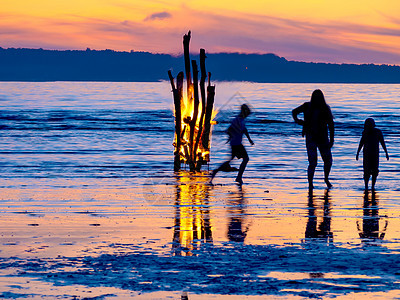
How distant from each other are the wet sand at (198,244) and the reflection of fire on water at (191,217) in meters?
0.02

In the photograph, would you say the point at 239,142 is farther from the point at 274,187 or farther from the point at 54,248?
the point at 54,248

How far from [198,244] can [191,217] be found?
2.21 m

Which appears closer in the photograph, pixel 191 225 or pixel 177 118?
pixel 191 225

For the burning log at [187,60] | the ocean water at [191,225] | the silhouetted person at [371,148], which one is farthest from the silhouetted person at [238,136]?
the burning log at [187,60]

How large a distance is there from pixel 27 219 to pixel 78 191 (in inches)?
152

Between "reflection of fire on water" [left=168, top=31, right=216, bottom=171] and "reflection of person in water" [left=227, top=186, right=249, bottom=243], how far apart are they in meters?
5.03

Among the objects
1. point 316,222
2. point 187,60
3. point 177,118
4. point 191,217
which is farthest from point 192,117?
point 316,222

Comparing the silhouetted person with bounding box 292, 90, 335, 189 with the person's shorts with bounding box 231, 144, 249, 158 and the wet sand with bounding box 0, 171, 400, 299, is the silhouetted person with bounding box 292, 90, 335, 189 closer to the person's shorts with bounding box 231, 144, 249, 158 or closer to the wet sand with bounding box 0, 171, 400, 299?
the wet sand with bounding box 0, 171, 400, 299

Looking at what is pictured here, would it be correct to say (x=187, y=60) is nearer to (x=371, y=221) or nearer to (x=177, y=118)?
(x=177, y=118)

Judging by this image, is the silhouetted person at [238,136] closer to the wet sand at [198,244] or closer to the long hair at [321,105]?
the wet sand at [198,244]

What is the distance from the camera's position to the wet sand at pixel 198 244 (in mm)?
6395

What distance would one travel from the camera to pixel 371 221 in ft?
33.7

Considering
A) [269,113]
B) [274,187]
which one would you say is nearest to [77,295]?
[274,187]

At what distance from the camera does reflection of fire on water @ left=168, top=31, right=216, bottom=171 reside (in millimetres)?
18308
